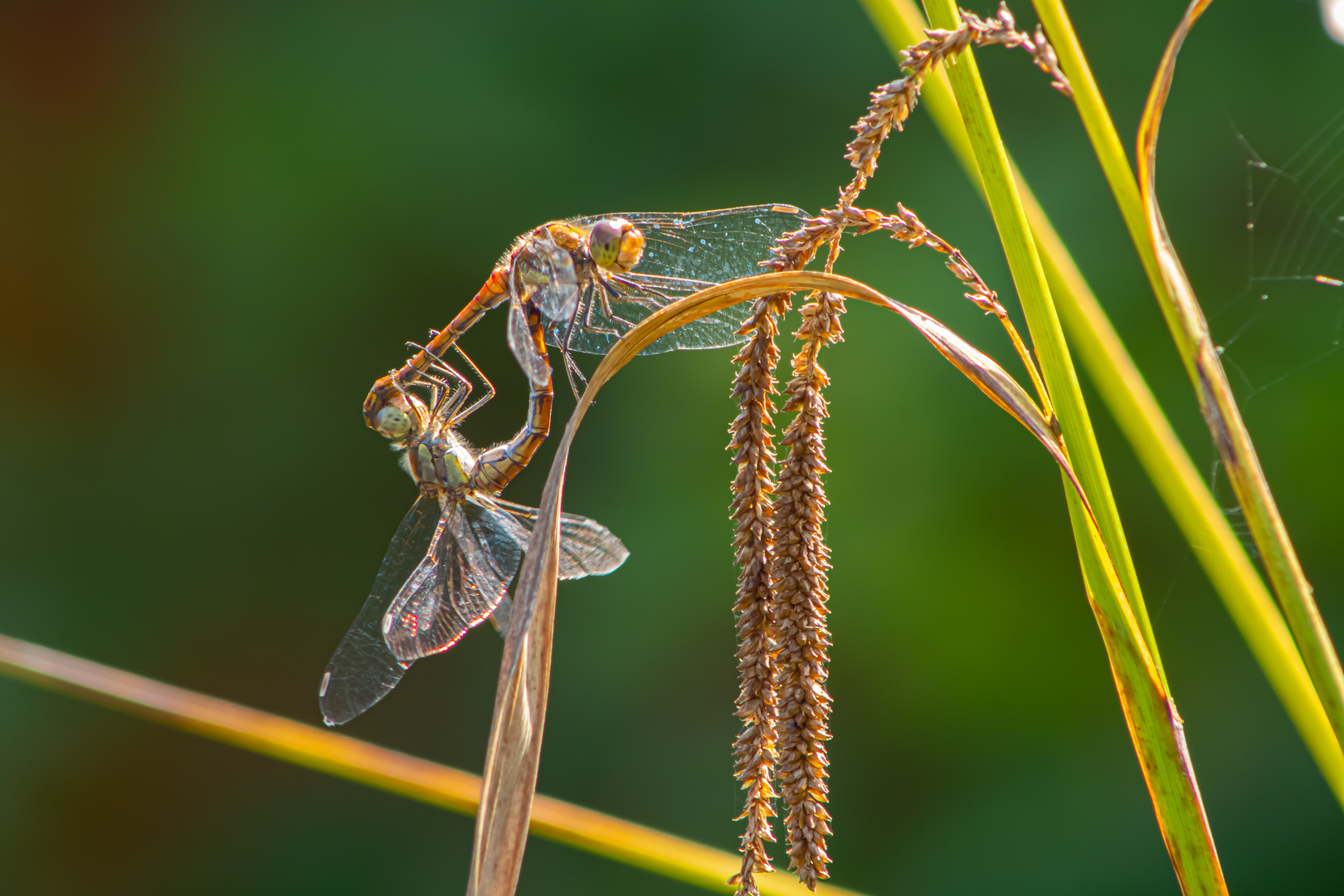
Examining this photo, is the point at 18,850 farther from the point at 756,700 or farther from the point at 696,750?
the point at 756,700

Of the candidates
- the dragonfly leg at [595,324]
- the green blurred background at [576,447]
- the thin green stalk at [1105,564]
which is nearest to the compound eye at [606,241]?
the dragonfly leg at [595,324]

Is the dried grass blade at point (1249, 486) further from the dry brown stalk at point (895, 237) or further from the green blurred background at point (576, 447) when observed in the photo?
the green blurred background at point (576, 447)

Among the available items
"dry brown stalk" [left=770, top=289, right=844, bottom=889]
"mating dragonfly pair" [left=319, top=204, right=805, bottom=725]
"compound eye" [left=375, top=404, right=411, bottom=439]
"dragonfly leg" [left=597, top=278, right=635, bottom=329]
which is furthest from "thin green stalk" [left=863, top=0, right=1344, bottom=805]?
"compound eye" [left=375, top=404, right=411, bottom=439]

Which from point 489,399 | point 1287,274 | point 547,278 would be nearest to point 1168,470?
point 547,278

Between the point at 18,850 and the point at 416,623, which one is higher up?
the point at 416,623

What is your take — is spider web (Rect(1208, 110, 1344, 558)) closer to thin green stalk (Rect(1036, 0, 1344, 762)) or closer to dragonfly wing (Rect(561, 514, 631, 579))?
dragonfly wing (Rect(561, 514, 631, 579))

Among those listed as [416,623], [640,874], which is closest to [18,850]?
[640,874]

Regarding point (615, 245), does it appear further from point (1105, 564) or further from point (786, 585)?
point (1105, 564)
